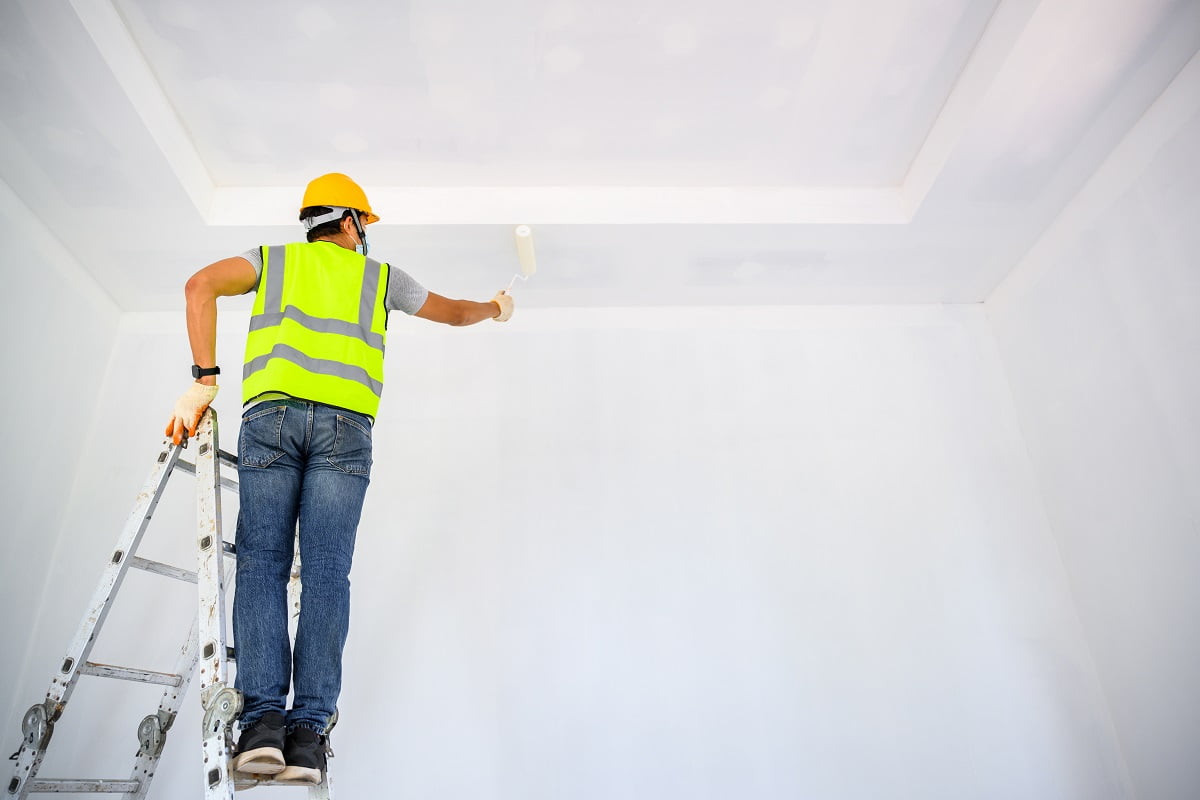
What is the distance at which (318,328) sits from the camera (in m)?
1.85

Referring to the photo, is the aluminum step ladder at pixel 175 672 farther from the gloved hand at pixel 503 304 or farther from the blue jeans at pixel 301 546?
the gloved hand at pixel 503 304

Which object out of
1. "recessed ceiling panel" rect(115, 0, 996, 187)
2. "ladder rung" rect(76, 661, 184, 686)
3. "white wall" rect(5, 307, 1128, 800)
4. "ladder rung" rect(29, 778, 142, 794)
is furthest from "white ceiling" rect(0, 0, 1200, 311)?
"ladder rung" rect(29, 778, 142, 794)

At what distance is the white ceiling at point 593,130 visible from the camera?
241 cm

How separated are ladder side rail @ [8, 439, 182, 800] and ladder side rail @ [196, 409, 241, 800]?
12 centimetres

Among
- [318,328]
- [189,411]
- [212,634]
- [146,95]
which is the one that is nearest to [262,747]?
[212,634]

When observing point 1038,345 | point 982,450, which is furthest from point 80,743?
point 1038,345

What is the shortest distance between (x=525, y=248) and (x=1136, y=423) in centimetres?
230

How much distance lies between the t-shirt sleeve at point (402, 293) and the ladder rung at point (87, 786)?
1.28 metres

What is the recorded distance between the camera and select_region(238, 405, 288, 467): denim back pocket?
169 centimetres

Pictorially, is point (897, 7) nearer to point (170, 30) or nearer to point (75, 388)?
point (170, 30)

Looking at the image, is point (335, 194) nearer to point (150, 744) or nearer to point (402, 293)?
point (402, 293)

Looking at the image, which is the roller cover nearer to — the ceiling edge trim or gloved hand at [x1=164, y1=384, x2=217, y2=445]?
the ceiling edge trim

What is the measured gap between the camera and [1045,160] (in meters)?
2.84

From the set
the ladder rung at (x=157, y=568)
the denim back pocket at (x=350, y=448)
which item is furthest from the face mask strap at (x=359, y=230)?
the ladder rung at (x=157, y=568)
